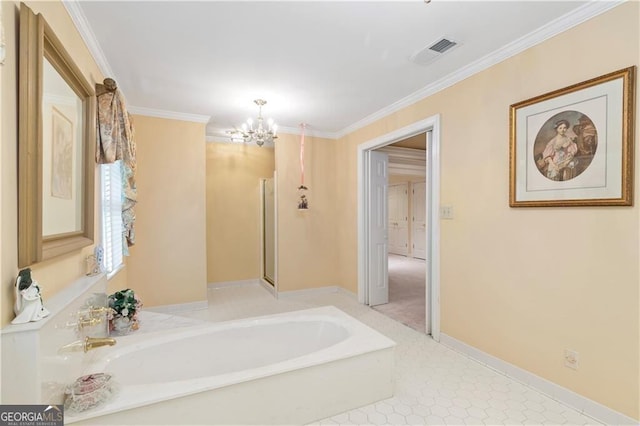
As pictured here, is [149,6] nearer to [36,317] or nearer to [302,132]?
[36,317]

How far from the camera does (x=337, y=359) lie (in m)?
1.78

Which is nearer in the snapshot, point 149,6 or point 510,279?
point 149,6

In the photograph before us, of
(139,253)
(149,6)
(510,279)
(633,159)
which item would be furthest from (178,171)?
(633,159)

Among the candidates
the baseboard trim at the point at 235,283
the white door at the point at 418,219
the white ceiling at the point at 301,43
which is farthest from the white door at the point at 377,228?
the white door at the point at 418,219

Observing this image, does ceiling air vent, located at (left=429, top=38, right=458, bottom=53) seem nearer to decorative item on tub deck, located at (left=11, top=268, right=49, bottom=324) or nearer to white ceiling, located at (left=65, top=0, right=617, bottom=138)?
white ceiling, located at (left=65, top=0, right=617, bottom=138)

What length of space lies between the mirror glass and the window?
2.78ft

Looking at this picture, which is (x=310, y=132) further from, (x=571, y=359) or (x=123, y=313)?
(x=571, y=359)

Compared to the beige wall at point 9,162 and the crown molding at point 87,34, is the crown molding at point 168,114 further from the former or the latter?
the beige wall at point 9,162

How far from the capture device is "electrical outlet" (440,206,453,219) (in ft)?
8.93

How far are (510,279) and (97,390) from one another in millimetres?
2593

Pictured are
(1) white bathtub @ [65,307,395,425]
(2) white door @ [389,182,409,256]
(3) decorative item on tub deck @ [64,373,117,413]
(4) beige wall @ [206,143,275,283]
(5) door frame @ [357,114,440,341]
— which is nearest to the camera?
(3) decorative item on tub deck @ [64,373,117,413]

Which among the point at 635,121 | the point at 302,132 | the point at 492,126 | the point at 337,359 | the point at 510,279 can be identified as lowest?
the point at 337,359

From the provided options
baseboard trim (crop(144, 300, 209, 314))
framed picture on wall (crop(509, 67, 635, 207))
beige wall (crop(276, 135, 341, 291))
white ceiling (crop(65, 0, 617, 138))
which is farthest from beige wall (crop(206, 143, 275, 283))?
framed picture on wall (crop(509, 67, 635, 207))

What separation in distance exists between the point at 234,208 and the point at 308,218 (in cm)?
132
